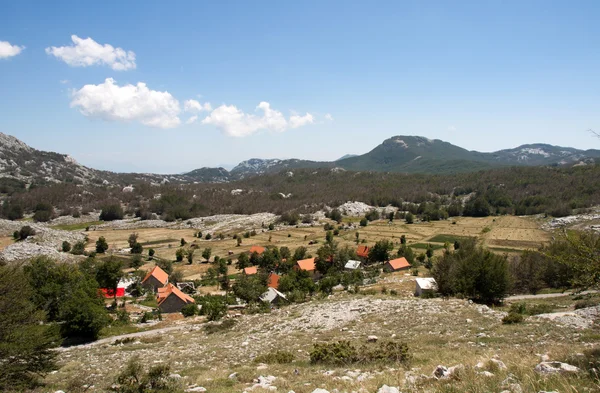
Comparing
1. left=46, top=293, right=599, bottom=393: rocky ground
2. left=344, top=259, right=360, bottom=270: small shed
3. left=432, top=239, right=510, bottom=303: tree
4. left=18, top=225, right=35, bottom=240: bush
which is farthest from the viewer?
left=18, top=225, right=35, bottom=240: bush

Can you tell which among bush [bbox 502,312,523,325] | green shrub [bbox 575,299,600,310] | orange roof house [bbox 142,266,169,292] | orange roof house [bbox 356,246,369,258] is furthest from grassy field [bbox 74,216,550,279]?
bush [bbox 502,312,523,325]

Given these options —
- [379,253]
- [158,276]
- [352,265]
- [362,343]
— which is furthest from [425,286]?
[158,276]

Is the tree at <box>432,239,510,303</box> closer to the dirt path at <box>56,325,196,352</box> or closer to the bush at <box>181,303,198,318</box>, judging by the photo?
the dirt path at <box>56,325,196,352</box>

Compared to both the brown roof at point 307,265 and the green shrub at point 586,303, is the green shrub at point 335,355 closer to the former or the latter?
the green shrub at point 586,303

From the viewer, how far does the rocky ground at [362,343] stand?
9758 mm

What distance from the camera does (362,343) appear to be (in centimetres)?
1995

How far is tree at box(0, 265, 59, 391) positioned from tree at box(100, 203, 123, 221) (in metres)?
194

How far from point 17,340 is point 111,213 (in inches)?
7773

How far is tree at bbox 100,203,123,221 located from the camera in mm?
188375

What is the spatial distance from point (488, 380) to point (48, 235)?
432 feet

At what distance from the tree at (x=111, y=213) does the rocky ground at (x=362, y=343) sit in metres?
178

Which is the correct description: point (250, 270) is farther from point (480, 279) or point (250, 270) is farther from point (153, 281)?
point (480, 279)

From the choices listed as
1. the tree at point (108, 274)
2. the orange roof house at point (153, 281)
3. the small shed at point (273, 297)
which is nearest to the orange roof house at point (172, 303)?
the tree at point (108, 274)

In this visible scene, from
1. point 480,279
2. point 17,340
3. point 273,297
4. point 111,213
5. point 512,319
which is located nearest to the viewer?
point 17,340
